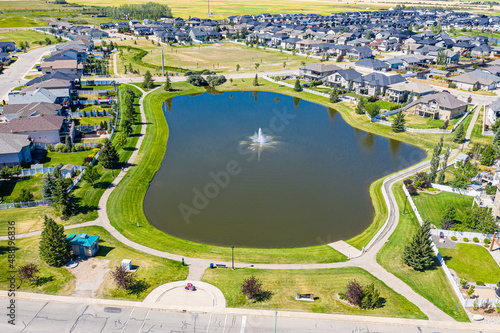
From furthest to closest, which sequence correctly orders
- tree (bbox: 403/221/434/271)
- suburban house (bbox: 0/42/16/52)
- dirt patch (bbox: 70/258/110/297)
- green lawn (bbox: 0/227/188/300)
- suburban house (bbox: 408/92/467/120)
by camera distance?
suburban house (bbox: 0/42/16/52), suburban house (bbox: 408/92/467/120), tree (bbox: 403/221/434/271), green lawn (bbox: 0/227/188/300), dirt patch (bbox: 70/258/110/297)

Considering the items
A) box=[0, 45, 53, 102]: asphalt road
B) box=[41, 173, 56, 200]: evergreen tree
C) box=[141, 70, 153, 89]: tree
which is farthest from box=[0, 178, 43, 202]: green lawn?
box=[141, 70, 153, 89]: tree

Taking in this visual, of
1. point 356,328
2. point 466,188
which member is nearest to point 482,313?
point 356,328

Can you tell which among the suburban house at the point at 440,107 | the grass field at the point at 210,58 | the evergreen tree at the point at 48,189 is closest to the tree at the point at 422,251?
the evergreen tree at the point at 48,189

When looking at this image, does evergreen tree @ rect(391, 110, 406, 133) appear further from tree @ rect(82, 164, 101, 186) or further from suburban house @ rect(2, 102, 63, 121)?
suburban house @ rect(2, 102, 63, 121)

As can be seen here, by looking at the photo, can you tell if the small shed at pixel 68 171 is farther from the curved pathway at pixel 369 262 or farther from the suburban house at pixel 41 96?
the suburban house at pixel 41 96

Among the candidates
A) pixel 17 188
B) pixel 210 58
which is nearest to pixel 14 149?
pixel 17 188

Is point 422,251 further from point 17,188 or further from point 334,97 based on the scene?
point 334,97
